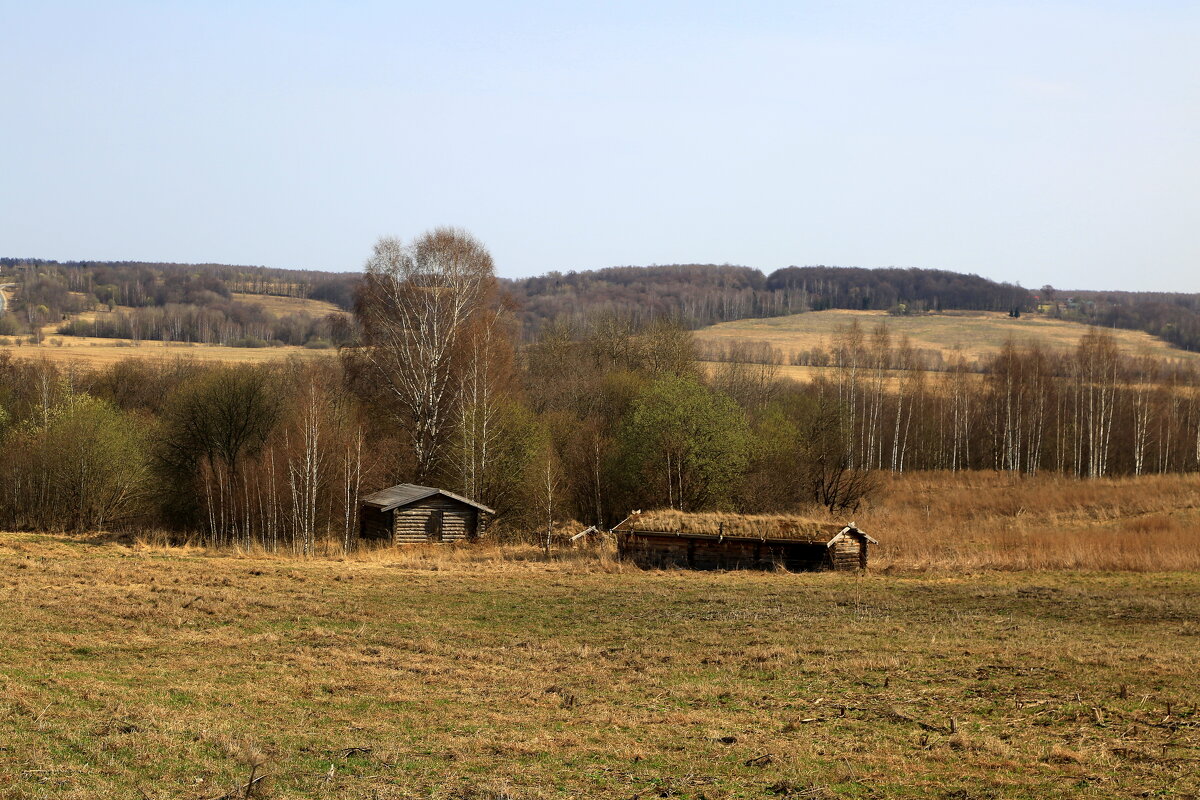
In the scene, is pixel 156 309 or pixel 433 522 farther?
pixel 156 309

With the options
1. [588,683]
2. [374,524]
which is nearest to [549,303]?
[374,524]

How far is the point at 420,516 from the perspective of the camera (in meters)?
40.6

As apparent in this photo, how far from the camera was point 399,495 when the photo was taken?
40562 mm

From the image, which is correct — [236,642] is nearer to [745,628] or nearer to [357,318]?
[745,628]

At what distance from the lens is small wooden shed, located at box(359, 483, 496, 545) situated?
40.2 m

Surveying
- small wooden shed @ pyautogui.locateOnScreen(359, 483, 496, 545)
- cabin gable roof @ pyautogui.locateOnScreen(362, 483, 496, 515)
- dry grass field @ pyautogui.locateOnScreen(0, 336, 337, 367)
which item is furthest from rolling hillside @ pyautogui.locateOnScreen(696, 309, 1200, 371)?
cabin gable roof @ pyautogui.locateOnScreen(362, 483, 496, 515)

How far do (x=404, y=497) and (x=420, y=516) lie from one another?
1103 millimetres

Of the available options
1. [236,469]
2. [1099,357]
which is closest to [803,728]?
[236,469]

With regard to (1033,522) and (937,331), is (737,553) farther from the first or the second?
(937,331)

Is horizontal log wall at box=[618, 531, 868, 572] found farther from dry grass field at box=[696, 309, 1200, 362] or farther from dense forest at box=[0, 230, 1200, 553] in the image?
dry grass field at box=[696, 309, 1200, 362]

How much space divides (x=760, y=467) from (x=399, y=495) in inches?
678

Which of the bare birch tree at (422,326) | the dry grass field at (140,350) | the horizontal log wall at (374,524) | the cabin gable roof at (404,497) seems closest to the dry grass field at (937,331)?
the dry grass field at (140,350)

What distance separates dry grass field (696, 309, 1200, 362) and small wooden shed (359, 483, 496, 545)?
93.1 m

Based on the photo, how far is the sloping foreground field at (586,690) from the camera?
33.1 ft
